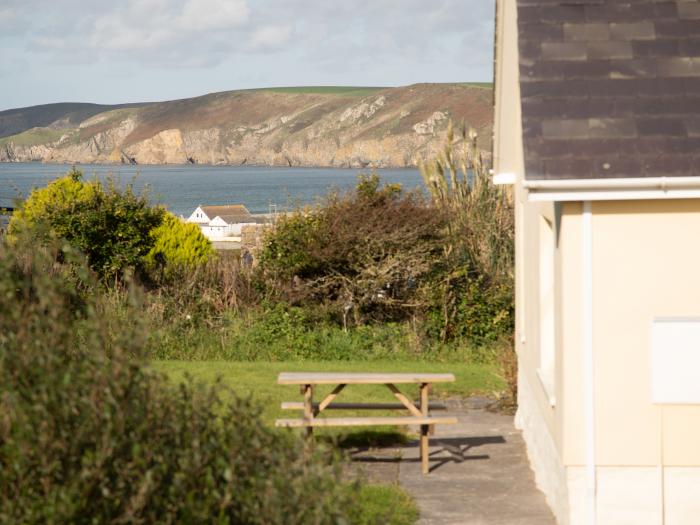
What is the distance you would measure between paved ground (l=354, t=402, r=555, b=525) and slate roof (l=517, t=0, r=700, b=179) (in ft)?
9.30

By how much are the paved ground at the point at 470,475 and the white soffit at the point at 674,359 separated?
157cm

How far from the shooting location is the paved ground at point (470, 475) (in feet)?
27.5

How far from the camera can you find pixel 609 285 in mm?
7051

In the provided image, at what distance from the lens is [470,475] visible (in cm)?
961

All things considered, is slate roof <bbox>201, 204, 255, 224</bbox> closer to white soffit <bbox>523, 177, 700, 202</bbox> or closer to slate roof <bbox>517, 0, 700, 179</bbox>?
slate roof <bbox>517, 0, 700, 179</bbox>

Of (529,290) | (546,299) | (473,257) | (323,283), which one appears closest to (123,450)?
(546,299)

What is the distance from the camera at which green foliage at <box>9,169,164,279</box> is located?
60.9ft

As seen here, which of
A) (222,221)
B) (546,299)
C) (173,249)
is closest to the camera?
(546,299)

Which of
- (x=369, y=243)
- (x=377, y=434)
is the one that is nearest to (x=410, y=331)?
(x=369, y=243)

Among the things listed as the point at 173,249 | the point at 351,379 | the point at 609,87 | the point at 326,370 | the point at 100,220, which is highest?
the point at 609,87

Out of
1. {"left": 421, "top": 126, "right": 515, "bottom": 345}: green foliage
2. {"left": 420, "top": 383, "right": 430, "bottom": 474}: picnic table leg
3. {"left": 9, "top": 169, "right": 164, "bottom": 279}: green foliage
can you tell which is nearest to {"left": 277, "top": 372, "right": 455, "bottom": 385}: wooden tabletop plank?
{"left": 420, "top": 383, "right": 430, "bottom": 474}: picnic table leg

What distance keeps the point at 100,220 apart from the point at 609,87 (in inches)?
508

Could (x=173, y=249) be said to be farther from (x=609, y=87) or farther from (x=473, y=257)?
(x=609, y=87)

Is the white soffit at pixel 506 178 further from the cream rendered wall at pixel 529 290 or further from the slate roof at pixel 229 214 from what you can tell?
the slate roof at pixel 229 214
